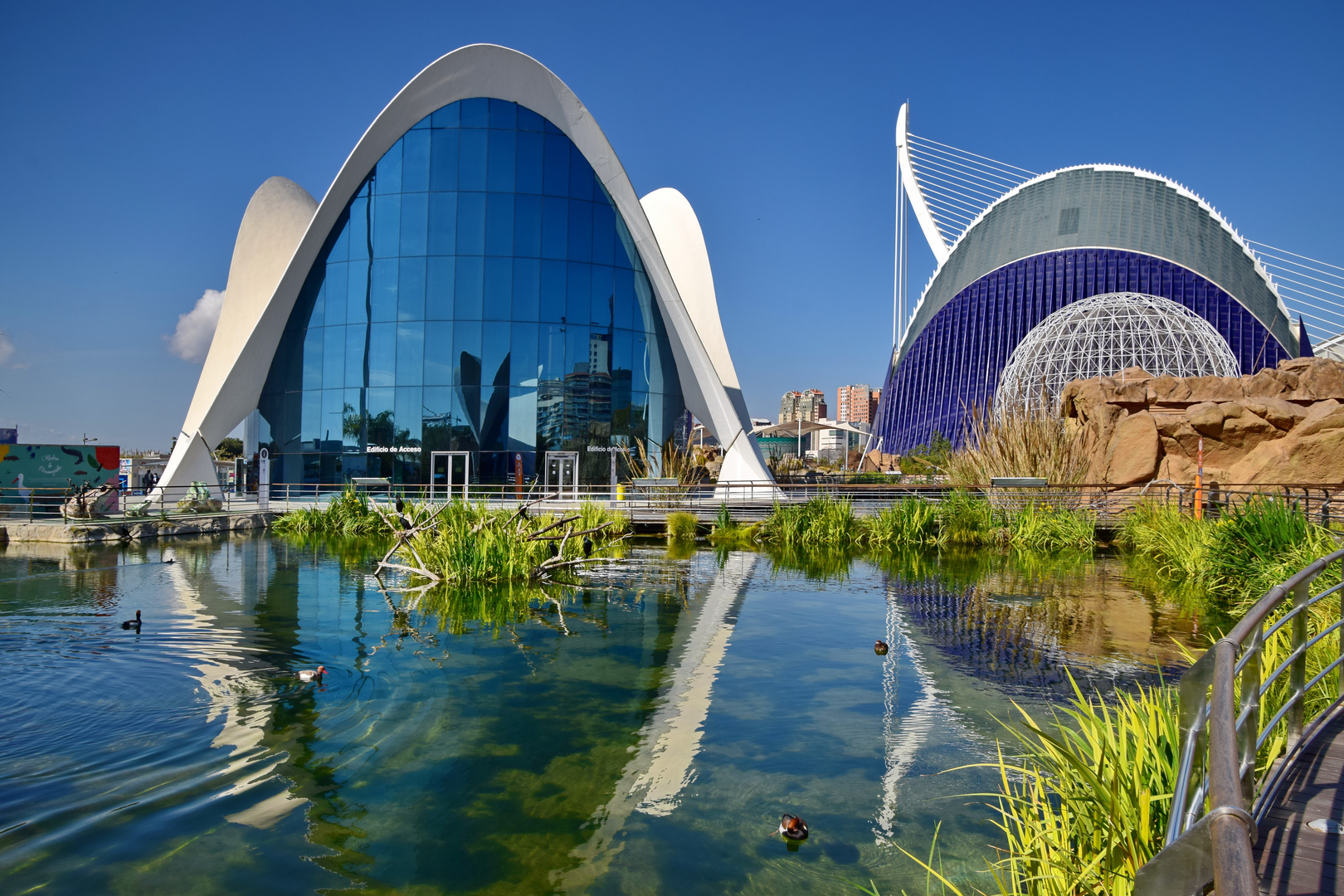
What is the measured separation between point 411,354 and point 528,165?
730 cm

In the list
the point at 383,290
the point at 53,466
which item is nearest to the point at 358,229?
the point at 383,290

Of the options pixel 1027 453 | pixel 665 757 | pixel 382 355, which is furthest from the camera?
pixel 382 355

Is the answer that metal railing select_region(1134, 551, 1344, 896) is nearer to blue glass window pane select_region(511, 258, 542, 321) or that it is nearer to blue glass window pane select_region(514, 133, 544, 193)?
blue glass window pane select_region(511, 258, 542, 321)

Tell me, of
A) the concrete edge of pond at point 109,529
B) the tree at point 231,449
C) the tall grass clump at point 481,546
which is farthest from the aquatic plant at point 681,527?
the tree at point 231,449

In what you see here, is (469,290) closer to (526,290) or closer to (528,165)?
(526,290)

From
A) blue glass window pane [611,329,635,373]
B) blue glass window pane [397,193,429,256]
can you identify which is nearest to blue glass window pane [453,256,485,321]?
blue glass window pane [397,193,429,256]

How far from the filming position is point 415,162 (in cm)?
2638

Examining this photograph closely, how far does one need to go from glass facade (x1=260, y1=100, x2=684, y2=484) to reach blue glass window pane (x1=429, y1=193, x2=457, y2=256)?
47mm

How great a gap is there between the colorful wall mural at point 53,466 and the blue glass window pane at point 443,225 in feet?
36.5

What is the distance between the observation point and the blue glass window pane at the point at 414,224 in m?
25.9

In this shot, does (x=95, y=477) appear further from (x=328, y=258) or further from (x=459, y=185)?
(x=459, y=185)

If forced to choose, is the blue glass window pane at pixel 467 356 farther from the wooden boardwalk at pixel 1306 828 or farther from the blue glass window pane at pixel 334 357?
the wooden boardwalk at pixel 1306 828

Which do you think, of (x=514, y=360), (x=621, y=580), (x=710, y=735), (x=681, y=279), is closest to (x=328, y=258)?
(x=514, y=360)

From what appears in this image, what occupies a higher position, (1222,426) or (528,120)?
(528,120)
